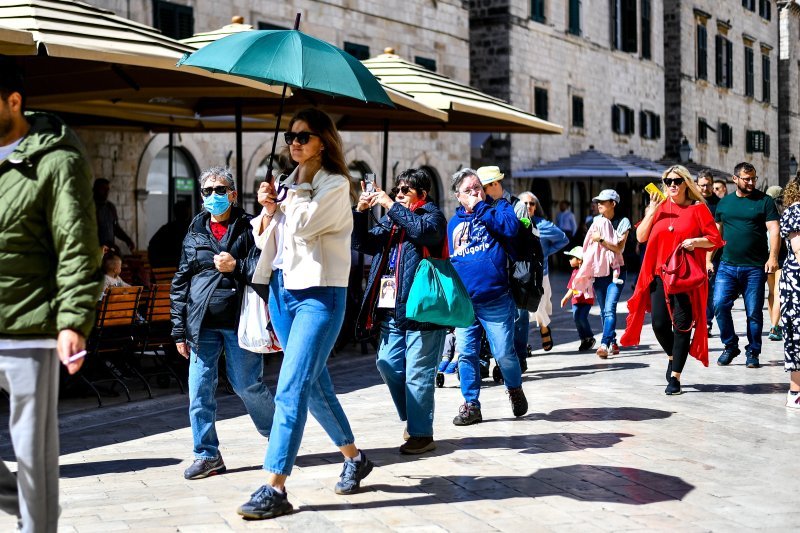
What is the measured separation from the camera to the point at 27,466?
3832 mm

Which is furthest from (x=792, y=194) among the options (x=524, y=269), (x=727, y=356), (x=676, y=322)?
(x=727, y=356)

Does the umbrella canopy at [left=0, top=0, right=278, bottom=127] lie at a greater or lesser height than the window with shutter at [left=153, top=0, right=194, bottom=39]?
lesser

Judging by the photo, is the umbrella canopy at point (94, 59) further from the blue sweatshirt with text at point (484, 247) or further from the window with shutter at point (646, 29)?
the window with shutter at point (646, 29)

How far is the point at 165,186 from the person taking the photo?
18.3 meters

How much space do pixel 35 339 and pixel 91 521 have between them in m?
1.66

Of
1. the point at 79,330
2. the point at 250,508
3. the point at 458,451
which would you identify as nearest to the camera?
the point at 79,330

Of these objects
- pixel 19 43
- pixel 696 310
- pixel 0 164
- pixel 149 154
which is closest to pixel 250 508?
pixel 0 164

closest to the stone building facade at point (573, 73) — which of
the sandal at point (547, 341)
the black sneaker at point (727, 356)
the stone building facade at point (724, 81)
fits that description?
the stone building facade at point (724, 81)

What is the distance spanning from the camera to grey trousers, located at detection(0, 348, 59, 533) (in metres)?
3.84

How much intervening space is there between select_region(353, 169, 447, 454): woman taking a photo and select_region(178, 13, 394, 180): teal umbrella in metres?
0.92

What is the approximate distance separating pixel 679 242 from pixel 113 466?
4.69 meters

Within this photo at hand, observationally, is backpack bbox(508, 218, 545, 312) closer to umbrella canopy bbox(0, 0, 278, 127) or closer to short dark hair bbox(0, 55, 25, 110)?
umbrella canopy bbox(0, 0, 278, 127)

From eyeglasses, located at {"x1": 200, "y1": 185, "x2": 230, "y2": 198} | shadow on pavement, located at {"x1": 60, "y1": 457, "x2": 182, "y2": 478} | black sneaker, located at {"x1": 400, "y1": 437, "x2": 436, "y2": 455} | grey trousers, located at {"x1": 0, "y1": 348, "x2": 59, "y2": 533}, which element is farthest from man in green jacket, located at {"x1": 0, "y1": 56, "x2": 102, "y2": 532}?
black sneaker, located at {"x1": 400, "y1": 437, "x2": 436, "y2": 455}

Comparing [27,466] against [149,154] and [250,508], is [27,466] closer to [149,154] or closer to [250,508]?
[250,508]
